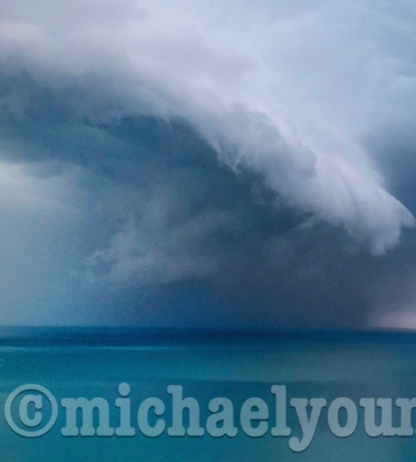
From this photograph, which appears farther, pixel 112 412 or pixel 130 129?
pixel 130 129

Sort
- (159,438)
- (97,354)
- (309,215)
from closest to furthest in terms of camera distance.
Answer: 1. (159,438)
2. (97,354)
3. (309,215)

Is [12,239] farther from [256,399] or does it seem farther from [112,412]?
[256,399]

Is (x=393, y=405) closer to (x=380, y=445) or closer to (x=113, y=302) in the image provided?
(x=380, y=445)

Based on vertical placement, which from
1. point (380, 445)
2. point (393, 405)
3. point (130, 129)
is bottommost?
point (380, 445)

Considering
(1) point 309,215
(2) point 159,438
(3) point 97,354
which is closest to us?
(2) point 159,438

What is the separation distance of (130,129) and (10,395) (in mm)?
1242

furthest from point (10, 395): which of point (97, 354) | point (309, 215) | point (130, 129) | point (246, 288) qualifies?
point (309, 215)

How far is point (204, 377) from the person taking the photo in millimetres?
2248

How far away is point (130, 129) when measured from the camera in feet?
8.10

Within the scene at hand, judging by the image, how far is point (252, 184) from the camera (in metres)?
2.47

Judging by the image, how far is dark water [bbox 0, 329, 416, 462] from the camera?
2.12 metres

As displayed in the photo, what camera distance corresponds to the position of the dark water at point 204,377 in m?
2.12

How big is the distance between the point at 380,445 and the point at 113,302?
1241 millimetres

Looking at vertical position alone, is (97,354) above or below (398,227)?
below
